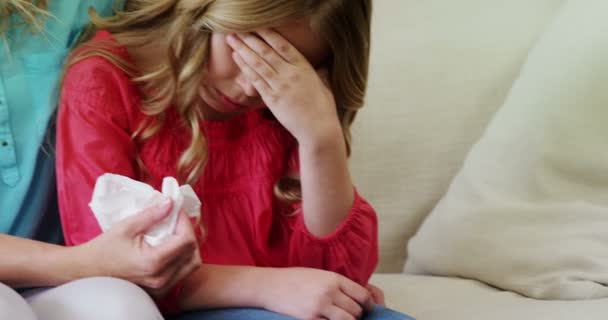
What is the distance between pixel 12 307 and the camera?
707 millimetres

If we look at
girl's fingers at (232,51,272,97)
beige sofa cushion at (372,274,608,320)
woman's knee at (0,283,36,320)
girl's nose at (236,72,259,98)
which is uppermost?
girl's fingers at (232,51,272,97)

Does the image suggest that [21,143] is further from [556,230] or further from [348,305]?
[556,230]

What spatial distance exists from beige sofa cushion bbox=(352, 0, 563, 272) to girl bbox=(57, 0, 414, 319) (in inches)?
12.4

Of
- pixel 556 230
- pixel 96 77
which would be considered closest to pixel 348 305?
pixel 96 77

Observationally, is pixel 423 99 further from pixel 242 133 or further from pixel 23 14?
pixel 23 14

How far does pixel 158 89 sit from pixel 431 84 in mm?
569

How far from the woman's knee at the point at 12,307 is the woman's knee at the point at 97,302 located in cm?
4

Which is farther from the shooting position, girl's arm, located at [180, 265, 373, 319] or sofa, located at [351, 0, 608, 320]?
sofa, located at [351, 0, 608, 320]

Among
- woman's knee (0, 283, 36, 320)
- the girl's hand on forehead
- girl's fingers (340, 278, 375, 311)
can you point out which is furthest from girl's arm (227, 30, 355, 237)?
woman's knee (0, 283, 36, 320)

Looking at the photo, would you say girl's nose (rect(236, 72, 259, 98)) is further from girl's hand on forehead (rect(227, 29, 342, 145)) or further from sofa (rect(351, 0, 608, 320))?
sofa (rect(351, 0, 608, 320))

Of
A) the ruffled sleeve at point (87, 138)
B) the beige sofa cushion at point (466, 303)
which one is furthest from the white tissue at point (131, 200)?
the beige sofa cushion at point (466, 303)

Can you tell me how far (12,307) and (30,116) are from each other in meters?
0.33

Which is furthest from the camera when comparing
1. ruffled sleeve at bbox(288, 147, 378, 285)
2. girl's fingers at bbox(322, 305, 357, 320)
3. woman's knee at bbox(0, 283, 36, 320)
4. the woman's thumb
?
ruffled sleeve at bbox(288, 147, 378, 285)

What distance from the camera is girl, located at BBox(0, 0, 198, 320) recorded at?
0.78m
